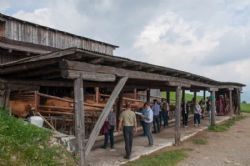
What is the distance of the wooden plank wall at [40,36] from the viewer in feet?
74.6

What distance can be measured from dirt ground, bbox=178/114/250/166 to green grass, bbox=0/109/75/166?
4.86 metres

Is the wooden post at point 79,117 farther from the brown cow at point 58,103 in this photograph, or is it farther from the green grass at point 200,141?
the green grass at point 200,141

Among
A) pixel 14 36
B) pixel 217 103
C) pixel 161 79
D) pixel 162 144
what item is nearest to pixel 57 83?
A: pixel 161 79

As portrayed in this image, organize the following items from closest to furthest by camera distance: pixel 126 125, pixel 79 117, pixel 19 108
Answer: pixel 79 117 < pixel 126 125 < pixel 19 108

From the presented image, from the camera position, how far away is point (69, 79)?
1358cm

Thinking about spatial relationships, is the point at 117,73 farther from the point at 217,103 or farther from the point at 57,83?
the point at 217,103

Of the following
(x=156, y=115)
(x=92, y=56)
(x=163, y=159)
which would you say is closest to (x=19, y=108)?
(x=163, y=159)

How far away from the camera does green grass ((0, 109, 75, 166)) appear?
26.5ft

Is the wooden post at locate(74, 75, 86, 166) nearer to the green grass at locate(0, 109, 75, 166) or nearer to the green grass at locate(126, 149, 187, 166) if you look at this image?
the green grass at locate(0, 109, 75, 166)

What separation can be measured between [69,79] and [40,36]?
476 inches

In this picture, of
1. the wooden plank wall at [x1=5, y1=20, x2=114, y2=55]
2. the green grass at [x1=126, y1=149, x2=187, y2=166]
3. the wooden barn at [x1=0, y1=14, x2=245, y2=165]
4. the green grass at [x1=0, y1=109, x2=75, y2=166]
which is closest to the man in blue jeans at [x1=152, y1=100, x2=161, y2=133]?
the wooden barn at [x1=0, y1=14, x2=245, y2=165]

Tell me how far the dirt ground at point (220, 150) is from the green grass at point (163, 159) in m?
0.24

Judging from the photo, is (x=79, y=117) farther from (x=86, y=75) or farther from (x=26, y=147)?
(x=26, y=147)

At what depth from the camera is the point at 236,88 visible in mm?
33938
